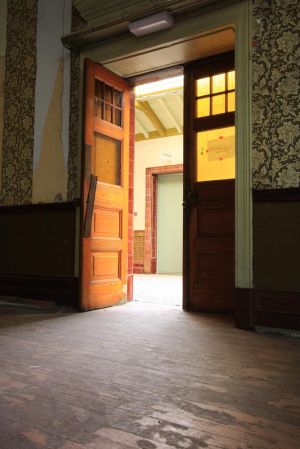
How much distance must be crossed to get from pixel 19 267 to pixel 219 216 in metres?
2.28

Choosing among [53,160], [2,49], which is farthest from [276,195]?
[2,49]

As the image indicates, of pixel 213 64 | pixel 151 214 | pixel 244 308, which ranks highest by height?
pixel 213 64

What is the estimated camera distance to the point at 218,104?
12.3 ft

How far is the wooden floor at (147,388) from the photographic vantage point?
1250 millimetres

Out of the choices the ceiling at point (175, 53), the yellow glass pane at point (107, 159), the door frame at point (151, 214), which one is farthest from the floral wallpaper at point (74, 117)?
the door frame at point (151, 214)

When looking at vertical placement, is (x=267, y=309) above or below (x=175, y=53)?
below

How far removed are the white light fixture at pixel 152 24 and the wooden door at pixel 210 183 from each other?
0.59 m

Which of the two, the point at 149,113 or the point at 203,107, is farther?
the point at 149,113

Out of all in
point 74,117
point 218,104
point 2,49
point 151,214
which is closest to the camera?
point 218,104

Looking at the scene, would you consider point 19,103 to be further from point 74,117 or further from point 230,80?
point 230,80

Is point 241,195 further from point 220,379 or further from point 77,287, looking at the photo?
point 77,287

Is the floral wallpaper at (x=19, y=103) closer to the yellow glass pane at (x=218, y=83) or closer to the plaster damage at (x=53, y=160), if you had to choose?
the plaster damage at (x=53, y=160)

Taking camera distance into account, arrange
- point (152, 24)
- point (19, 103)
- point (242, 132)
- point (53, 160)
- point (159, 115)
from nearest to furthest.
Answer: point (242, 132) → point (152, 24) → point (53, 160) → point (19, 103) → point (159, 115)

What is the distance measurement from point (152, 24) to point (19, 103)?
189cm
